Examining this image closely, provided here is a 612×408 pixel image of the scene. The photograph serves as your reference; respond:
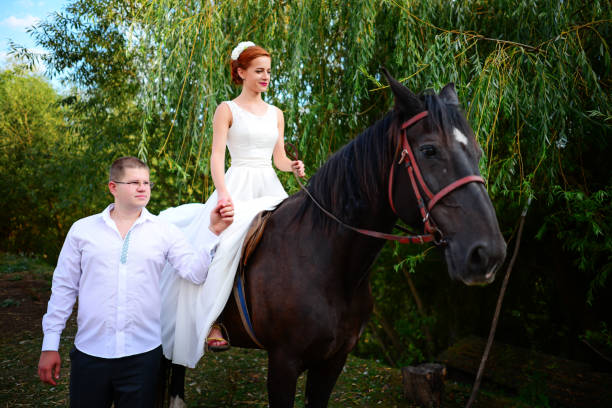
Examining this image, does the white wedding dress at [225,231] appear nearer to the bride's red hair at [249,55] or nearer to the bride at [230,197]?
the bride at [230,197]

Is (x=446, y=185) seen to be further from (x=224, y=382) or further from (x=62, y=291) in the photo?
(x=224, y=382)

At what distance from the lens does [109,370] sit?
1.95 metres

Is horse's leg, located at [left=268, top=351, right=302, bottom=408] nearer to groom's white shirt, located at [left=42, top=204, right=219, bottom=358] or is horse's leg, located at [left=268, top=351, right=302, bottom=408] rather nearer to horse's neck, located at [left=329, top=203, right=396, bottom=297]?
horse's neck, located at [left=329, top=203, right=396, bottom=297]

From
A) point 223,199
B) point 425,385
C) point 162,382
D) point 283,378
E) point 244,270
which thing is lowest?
point 425,385

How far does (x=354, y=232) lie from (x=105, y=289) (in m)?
1.23

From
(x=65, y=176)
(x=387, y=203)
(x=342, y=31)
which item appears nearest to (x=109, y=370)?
(x=387, y=203)

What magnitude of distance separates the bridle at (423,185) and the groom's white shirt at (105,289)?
1.26m

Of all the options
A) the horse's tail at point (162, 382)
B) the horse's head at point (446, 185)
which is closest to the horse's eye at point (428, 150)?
the horse's head at point (446, 185)

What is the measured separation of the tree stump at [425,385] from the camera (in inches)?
174

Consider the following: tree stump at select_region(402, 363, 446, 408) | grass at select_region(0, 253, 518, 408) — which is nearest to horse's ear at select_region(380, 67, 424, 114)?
tree stump at select_region(402, 363, 446, 408)

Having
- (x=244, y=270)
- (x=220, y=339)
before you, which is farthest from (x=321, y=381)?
(x=244, y=270)

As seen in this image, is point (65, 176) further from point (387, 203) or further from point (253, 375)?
point (387, 203)

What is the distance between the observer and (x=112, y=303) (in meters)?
1.97

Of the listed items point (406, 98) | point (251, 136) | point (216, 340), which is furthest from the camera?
point (251, 136)
